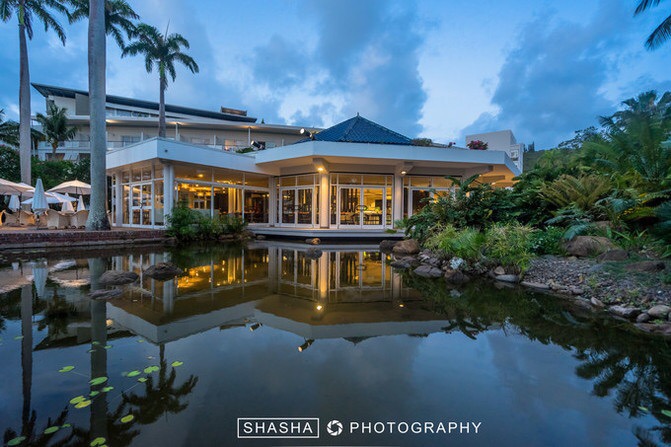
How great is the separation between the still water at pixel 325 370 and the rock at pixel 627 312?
354mm

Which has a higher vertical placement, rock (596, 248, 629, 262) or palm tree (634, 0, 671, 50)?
palm tree (634, 0, 671, 50)

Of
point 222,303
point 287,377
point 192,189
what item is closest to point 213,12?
point 192,189

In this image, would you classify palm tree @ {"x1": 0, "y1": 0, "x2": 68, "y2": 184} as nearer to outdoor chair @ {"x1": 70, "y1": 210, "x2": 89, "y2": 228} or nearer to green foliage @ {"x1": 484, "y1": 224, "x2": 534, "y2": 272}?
outdoor chair @ {"x1": 70, "y1": 210, "x2": 89, "y2": 228}

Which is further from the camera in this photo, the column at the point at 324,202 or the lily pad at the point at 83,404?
the column at the point at 324,202

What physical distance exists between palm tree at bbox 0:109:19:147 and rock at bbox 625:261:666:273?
109 ft

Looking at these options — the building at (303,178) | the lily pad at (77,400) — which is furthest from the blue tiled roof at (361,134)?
the lily pad at (77,400)

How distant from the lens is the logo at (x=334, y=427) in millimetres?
2014

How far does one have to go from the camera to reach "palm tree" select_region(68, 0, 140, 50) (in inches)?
628

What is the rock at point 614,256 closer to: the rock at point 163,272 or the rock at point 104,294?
the rock at point 163,272

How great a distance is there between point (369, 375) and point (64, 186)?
18.4 meters

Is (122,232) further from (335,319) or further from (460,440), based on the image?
(460,440)

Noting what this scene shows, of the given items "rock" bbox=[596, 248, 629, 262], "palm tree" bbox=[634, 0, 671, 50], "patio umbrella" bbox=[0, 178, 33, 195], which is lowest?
"rock" bbox=[596, 248, 629, 262]

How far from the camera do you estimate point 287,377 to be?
265 centimetres

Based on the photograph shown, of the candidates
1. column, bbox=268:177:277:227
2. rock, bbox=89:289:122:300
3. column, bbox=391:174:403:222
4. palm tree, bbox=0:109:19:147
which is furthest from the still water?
palm tree, bbox=0:109:19:147
